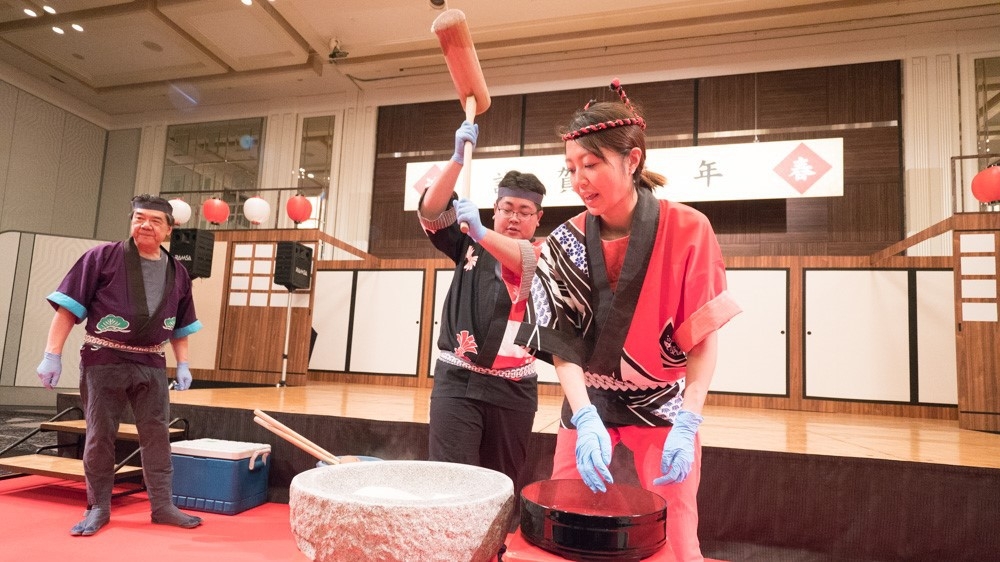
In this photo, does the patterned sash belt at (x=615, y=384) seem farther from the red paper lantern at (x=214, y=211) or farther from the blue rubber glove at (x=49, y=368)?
the red paper lantern at (x=214, y=211)

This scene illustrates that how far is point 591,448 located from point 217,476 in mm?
2234

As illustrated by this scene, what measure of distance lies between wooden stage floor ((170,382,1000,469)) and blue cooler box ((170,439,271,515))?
0.38m

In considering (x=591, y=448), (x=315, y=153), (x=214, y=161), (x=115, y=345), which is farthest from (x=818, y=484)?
(x=214, y=161)

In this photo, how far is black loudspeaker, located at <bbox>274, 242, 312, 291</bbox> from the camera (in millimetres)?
5598

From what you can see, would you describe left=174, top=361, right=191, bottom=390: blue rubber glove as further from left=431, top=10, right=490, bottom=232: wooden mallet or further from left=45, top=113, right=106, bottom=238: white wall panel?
left=45, top=113, right=106, bottom=238: white wall panel

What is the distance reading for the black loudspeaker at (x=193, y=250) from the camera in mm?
5707

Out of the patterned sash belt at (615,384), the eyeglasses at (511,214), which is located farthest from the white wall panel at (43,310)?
the patterned sash belt at (615,384)

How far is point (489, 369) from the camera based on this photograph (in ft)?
5.58

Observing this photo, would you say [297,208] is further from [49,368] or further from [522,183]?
[522,183]

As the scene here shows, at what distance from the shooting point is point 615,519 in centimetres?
60

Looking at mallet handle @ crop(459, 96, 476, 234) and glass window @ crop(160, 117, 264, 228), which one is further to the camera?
glass window @ crop(160, 117, 264, 228)

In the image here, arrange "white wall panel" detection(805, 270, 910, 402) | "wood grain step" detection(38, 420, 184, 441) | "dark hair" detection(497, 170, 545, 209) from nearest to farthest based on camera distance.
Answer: "dark hair" detection(497, 170, 545, 209), "wood grain step" detection(38, 420, 184, 441), "white wall panel" detection(805, 270, 910, 402)

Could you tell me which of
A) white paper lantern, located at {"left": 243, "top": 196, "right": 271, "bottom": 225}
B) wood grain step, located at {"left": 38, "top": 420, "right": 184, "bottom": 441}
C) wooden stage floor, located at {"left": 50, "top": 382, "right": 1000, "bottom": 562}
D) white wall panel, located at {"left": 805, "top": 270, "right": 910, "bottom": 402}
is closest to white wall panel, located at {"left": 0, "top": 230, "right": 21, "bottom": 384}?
white paper lantern, located at {"left": 243, "top": 196, "right": 271, "bottom": 225}

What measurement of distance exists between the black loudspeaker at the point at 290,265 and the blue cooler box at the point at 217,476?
3.06 m
